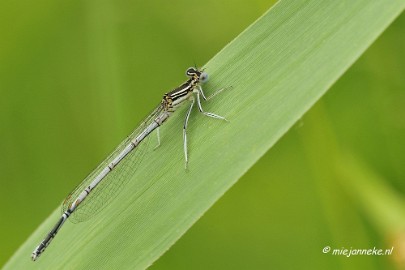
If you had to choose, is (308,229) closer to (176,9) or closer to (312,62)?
(312,62)

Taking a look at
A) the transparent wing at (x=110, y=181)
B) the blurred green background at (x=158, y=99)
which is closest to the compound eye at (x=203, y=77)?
the transparent wing at (x=110, y=181)

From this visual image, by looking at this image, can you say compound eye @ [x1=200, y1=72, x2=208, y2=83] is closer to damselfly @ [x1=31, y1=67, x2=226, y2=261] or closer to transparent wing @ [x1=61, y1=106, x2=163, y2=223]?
damselfly @ [x1=31, y1=67, x2=226, y2=261]

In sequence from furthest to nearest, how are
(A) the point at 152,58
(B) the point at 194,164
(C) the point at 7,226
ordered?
(A) the point at 152,58
(C) the point at 7,226
(B) the point at 194,164

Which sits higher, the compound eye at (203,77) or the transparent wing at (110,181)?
the compound eye at (203,77)

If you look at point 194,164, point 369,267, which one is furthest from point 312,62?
point 369,267

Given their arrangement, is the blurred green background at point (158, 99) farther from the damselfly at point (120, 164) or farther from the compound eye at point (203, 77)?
the compound eye at point (203, 77)

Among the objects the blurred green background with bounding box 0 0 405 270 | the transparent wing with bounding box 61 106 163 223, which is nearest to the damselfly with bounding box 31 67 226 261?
the transparent wing with bounding box 61 106 163 223

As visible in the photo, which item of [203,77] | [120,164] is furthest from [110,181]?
[203,77]
